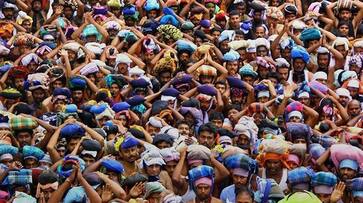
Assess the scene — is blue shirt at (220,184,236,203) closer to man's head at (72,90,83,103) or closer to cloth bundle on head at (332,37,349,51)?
man's head at (72,90,83,103)

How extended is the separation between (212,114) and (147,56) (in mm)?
2170

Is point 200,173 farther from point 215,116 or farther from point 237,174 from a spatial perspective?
point 215,116

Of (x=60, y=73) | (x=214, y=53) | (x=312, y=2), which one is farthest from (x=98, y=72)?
(x=312, y=2)

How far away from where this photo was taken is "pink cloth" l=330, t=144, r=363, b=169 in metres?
11.8

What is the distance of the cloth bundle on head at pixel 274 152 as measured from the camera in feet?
39.0

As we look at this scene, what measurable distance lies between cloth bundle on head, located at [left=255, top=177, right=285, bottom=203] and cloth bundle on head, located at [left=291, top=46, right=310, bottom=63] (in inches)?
150

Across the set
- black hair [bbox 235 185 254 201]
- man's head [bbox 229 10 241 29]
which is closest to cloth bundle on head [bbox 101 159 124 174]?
black hair [bbox 235 185 254 201]

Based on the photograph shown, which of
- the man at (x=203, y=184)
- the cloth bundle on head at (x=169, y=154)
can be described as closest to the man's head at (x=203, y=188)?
the man at (x=203, y=184)

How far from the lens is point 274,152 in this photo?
1190 cm

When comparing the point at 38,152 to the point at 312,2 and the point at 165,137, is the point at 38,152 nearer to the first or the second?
the point at 165,137

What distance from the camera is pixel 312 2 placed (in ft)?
57.8

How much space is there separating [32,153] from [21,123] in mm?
775

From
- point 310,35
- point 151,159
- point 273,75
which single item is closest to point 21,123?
point 151,159

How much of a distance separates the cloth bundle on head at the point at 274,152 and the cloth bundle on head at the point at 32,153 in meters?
2.24
